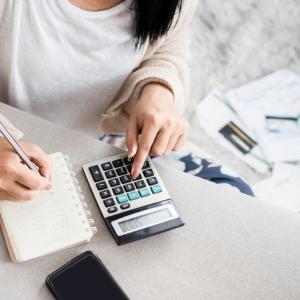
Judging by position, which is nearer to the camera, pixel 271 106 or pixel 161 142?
pixel 161 142

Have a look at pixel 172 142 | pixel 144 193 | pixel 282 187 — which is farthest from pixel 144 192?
pixel 282 187

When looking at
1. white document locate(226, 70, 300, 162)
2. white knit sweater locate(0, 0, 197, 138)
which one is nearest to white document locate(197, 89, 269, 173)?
white document locate(226, 70, 300, 162)

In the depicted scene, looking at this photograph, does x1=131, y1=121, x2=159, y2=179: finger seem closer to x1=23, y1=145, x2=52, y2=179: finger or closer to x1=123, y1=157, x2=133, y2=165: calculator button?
x1=123, y1=157, x2=133, y2=165: calculator button

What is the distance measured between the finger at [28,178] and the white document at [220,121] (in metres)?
0.81

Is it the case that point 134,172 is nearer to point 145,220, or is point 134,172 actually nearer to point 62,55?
point 145,220

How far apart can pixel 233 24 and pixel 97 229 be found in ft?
3.47

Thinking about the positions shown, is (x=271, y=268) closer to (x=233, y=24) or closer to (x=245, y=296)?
(x=245, y=296)

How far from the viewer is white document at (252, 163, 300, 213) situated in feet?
3.83

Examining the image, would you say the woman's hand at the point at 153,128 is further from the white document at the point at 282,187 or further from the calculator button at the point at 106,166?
the white document at the point at 282,187

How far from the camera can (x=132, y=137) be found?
0.60 meters

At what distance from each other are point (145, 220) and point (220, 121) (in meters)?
0.77

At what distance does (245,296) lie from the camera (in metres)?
0.54

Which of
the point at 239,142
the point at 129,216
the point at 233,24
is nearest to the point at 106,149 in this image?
the point at 129,216

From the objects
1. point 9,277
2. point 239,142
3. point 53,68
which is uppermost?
point 53,68
